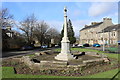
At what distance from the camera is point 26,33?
4975 centimetres

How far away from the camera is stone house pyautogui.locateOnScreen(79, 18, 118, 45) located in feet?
169

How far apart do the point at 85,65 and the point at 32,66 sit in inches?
175

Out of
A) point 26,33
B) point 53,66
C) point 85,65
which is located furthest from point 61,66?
point 26,33

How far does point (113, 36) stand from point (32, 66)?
47.2 metres

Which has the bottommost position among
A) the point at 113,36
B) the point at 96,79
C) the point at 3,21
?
the point at 96,79

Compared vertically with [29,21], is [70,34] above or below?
below

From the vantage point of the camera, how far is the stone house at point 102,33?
51481mm

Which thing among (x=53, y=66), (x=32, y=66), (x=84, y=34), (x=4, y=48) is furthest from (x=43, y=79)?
(x=84, y=34)

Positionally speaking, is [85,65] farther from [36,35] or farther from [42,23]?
[42,23]

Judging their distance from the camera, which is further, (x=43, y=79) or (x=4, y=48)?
(x=4, y=48)

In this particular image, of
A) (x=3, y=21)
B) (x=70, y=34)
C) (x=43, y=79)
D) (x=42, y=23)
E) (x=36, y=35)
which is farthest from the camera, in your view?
(x=70, y=34)

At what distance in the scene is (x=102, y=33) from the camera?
57375mm

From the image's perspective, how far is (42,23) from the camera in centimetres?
6016

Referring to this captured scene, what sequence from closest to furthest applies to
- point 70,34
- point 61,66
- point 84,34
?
1. point 61,66
2. point 70,34
3. point 84,34
